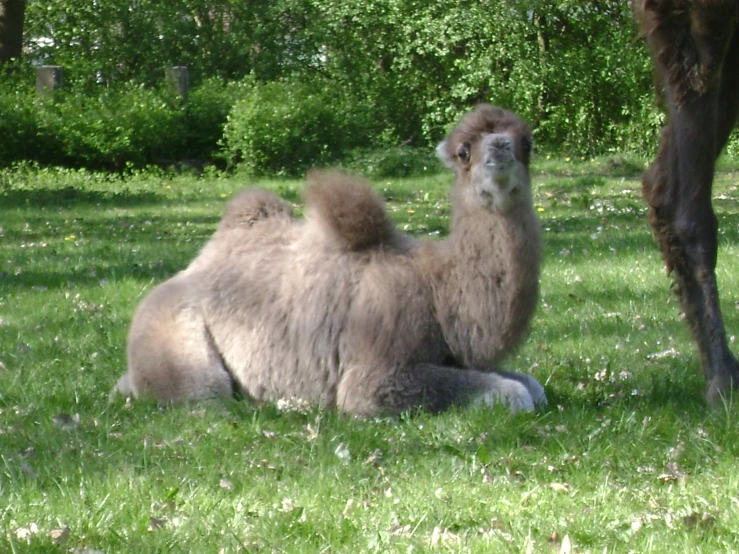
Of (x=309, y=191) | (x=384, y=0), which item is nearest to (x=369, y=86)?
(x=384, y=0)

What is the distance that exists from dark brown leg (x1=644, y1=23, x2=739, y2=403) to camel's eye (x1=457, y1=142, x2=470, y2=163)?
2.99 feet

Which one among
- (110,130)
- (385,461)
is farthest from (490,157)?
(110,130)

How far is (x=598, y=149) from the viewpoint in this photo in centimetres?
2452

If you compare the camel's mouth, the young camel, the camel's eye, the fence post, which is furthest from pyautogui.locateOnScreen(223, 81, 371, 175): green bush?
the camel's mouth

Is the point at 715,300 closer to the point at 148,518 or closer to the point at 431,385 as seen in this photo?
the point at 431,385

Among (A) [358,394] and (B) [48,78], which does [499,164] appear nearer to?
(A) [358,394]

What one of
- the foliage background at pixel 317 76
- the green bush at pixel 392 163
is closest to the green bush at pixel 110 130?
the foliage background at pixel 317 76

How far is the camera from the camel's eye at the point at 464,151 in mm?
5113

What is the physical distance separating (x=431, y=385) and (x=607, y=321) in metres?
2.84

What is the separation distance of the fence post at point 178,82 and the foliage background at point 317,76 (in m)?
0.34

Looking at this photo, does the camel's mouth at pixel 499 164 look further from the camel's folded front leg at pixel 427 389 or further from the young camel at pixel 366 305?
the camel's folded front leg at pixel 427 389

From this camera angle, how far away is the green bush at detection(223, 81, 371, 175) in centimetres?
2178

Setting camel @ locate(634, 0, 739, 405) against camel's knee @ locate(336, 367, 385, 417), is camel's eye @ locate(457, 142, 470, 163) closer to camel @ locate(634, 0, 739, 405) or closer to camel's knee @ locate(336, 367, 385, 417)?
camel @ locate(634, 0, 739, 405)

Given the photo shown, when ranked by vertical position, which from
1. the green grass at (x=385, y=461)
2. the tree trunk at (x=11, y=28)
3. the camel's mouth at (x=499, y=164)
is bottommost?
the green grass at (x=385, y=461)
